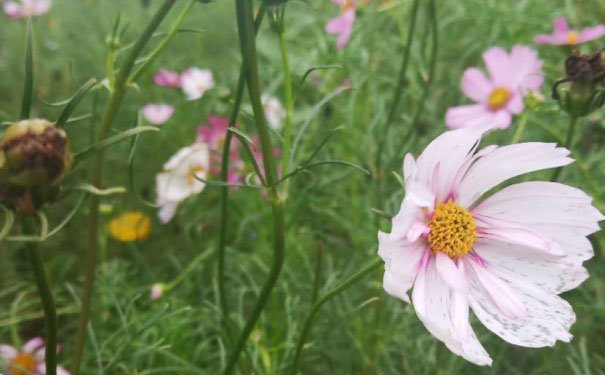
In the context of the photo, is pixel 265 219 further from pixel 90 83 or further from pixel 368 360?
pixel 90 83

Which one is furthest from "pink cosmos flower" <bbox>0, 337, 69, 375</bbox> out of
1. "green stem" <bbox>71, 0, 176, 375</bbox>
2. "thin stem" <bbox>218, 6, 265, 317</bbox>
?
"thin stem" <bbox>218, 6, 265, 317</bbox>

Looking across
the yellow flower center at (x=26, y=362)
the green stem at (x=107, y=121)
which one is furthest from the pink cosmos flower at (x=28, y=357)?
the green stem at (x=107, y=121)

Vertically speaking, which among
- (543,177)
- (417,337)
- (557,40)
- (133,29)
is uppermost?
(557,40)

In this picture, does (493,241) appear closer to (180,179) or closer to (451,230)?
(451,230)

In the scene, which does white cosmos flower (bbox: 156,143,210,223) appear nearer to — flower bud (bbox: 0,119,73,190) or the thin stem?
the thin stem

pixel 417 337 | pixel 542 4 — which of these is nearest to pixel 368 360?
pixel 417 337
